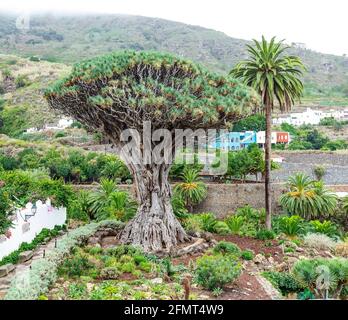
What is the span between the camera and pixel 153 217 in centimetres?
1600

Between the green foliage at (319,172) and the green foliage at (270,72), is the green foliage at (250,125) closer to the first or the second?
the green foliage at (319,172)

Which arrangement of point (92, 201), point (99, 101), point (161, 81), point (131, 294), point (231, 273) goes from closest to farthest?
1. point (131, 294)
2. point (231, 273)
3. point (99, 101)
4. point (161, 81)
5. point (92, 201)

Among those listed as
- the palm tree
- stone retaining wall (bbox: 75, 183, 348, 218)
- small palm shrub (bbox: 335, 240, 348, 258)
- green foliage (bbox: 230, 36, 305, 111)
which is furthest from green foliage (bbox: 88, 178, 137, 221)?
small palm shrub (bbox: 335, 240, 348, 258)

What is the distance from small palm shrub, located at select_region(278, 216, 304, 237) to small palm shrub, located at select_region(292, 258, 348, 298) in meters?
6.85

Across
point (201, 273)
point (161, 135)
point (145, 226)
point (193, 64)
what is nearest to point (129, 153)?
point (161, 135)

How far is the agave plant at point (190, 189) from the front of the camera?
74.3ft

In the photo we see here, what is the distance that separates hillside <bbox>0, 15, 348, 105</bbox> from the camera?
96.1m

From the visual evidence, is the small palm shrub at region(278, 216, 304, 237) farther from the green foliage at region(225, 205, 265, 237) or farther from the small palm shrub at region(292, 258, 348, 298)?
the small palm shrub at region(292, 258, 348, 298)

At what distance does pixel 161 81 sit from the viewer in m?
15.3

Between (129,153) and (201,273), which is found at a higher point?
(129,153)

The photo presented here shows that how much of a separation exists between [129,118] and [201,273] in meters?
5.66

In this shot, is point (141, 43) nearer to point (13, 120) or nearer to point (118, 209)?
point (13, 120)

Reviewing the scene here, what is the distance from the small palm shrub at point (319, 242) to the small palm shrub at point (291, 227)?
0.78 meters

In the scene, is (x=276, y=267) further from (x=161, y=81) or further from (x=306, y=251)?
(x=161, y=81)
